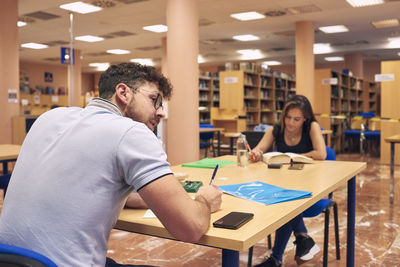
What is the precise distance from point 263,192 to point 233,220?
0.45 m

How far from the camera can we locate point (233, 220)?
1.16m

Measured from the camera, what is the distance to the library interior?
2.16 meters

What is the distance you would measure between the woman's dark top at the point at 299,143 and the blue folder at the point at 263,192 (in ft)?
4.59

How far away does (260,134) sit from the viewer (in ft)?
17.5

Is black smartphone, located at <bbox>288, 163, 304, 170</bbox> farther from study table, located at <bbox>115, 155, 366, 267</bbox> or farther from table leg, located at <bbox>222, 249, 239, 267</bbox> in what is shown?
table leg, located at <bbox>222, 249, 239, 267</bbox>

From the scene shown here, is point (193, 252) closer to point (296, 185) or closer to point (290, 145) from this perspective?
point (290, 145)

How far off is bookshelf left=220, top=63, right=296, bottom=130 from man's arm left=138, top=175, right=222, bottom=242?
8355mm

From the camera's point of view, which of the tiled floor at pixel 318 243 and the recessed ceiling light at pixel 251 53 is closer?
the tiled floor at pixel 318 243

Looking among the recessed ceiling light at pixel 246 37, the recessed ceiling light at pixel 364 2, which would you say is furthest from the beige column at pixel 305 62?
the recessed ceiling light at pixel 246 37

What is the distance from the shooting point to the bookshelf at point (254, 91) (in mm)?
9438

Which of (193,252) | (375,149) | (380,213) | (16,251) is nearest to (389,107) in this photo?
(375,149)

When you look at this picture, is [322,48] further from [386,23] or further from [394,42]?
[386,23]

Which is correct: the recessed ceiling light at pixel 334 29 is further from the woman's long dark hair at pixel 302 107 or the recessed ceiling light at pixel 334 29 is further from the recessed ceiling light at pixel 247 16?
the woman's long dark hair at pixel 302 107

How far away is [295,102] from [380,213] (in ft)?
5.90
